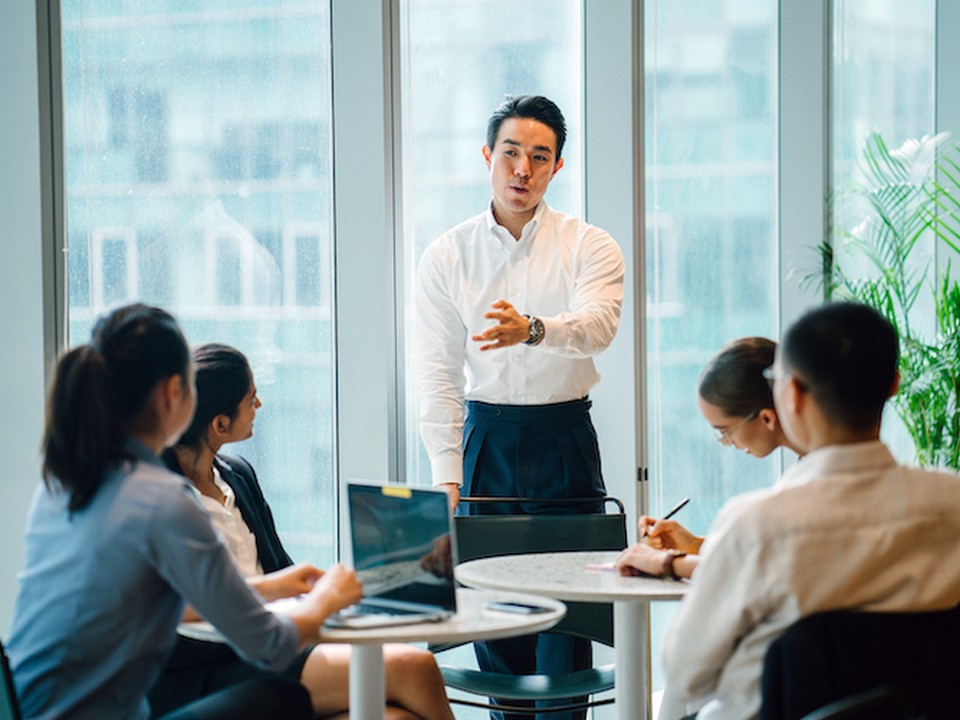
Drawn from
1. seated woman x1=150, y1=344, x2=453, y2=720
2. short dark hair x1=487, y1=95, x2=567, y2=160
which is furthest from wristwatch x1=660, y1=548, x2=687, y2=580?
short dark hair x1=487, y1=95, x2=567, y2=160

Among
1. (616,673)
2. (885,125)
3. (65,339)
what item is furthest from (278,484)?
(885,125)

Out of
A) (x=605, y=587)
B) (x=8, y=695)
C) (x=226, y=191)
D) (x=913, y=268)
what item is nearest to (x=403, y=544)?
(x=605, y=587)

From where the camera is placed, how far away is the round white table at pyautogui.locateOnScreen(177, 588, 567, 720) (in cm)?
204

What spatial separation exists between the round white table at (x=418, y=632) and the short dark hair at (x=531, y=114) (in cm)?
161

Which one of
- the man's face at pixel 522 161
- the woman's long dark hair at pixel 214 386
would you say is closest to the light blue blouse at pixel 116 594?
the woman's long dark hair at pixel 214 386

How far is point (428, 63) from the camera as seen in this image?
4.26 m

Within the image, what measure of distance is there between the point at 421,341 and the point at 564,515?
0.73 meters

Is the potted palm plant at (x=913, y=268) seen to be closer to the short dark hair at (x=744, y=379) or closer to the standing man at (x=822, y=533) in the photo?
the short dark hair at (x=744, y=379)

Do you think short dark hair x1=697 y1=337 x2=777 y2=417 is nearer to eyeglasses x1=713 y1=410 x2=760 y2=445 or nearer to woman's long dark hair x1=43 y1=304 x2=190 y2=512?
eyeglasses x1=713 y1=410 x2=760 y2=445

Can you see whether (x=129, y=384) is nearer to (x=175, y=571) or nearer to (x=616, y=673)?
(x=175, y=571)

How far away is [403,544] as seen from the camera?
Result: 7.08 ft

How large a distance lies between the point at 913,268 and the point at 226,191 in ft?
9.16

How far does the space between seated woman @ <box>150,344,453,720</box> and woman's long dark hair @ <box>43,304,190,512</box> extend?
601 mm

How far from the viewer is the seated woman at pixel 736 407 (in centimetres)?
251
